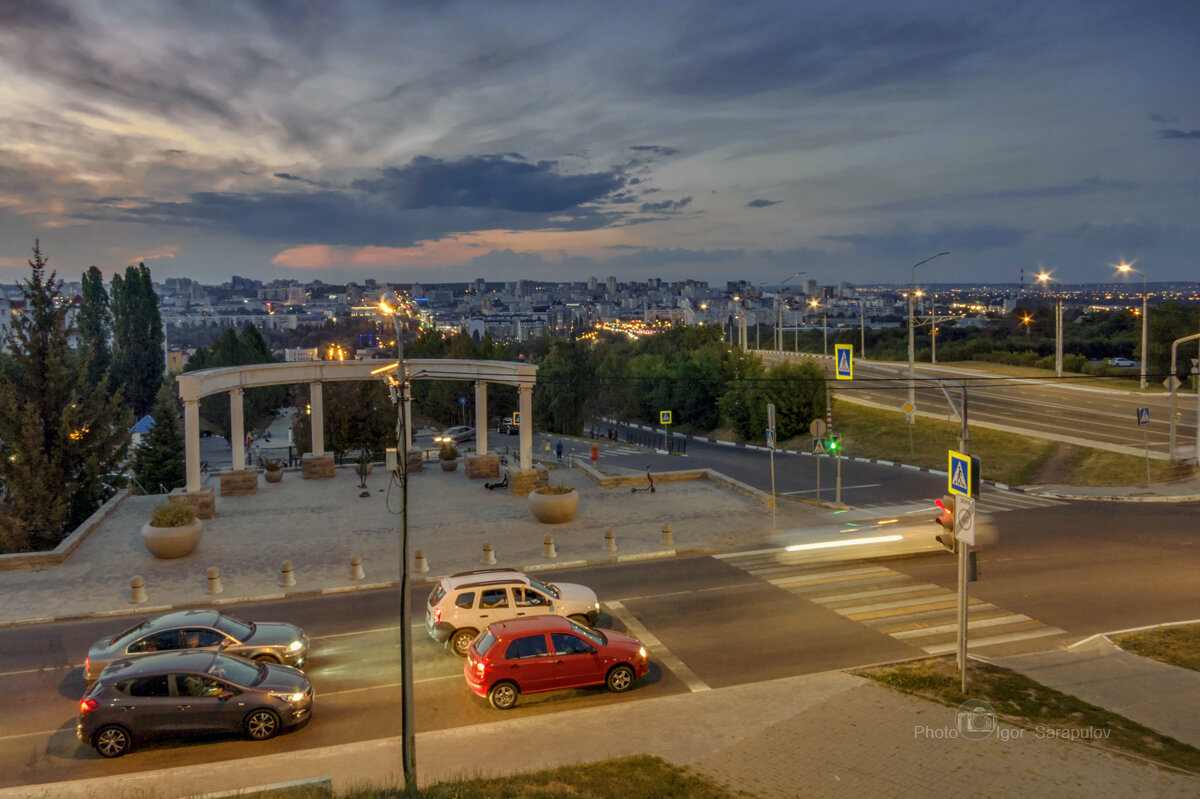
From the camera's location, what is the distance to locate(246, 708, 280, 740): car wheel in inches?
441

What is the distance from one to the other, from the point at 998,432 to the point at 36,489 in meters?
38.8

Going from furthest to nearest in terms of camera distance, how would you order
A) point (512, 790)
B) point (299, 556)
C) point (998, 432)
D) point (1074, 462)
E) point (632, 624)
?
1. point (998, 432)
2. point (1074, 462)
3. point (299, 556)
4. point (632, 624)
5. point (512, 790)

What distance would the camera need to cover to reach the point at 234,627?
13.5m

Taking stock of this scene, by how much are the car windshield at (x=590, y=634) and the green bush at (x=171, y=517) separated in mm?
12570

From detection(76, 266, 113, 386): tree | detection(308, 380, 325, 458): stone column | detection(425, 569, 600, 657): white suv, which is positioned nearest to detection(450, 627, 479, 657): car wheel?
detection(425, 569, 600, 657): white suv

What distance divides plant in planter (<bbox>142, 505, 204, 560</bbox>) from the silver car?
6.78 metres

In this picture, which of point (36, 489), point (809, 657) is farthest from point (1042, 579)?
point (36, 489)

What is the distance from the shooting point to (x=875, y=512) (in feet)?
78.3

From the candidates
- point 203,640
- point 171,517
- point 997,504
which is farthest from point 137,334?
point 997,504

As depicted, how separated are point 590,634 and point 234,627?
19.9ft

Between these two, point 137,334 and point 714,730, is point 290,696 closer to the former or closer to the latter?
point 714,730

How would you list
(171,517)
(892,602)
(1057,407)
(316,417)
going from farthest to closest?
(1057,407)
(316,417)
(171,517)
(892,602)

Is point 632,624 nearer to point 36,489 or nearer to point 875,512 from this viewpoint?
point 875,512

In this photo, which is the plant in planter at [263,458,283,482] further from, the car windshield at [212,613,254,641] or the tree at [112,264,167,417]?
the tree at [112,264,167,417]
